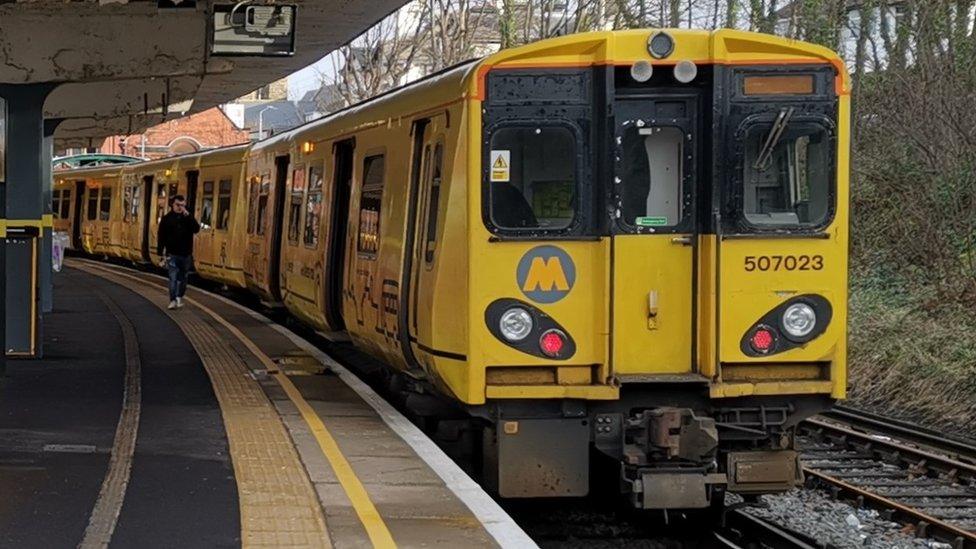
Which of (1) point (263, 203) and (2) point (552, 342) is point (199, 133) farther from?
(2) point (552, 342)

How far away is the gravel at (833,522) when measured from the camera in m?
10.1

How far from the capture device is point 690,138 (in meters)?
9.02

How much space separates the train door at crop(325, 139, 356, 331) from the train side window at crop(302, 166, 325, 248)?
0.65m

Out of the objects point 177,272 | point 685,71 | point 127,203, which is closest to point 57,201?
point 127,203

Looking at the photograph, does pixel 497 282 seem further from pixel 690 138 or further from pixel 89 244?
pixel 89 244

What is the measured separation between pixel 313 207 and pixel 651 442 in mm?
7062

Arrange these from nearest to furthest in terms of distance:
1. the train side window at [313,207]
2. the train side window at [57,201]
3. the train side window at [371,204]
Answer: the train side window at [371,204] < the train side window at [313,207] < the train side window at [57,201]

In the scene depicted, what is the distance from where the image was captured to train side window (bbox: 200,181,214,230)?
25475 millimetres

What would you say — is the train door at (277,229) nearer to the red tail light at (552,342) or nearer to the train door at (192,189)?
the train door at (192,189)

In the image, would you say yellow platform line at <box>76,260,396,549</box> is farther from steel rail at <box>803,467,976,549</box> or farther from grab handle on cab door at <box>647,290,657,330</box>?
steel rail at <box>803,467,976,549</box>

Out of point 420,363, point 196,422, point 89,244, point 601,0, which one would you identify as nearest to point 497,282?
point 420,363

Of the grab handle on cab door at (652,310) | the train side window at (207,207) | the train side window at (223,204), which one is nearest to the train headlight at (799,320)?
the grab handle on cab door at (652,310)

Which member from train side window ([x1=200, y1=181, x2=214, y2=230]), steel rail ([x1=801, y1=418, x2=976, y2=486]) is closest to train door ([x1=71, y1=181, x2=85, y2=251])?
train side window ([x1=200, y1=181, x2=214, y2=230])

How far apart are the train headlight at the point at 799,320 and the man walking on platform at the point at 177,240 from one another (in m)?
13.3
